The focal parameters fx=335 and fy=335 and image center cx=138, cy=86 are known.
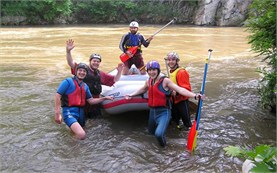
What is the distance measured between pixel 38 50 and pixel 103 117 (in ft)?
28.6

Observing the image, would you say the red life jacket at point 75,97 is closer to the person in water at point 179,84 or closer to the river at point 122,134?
the river at point 122,134

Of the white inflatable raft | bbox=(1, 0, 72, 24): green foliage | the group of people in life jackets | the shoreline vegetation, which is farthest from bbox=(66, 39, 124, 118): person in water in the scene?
bbox=(1, 0, 72, 24): green foliage

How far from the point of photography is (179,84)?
464 cm

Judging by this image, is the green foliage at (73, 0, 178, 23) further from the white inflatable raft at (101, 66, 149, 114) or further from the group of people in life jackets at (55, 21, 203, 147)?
the group of people in life jackets at (55, 21, 203, 147)

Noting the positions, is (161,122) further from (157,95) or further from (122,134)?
(122,134)

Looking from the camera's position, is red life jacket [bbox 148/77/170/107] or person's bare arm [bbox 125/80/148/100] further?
person's bare arm [bbox 125/80/148/100]

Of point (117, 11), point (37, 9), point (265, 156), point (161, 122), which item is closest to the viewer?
point (265, 156)

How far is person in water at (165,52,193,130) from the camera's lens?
465 cm

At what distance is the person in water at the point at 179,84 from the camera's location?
465 cm

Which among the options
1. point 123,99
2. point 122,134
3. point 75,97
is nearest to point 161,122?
point 122,134

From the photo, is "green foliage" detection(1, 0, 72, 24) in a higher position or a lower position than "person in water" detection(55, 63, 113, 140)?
higher

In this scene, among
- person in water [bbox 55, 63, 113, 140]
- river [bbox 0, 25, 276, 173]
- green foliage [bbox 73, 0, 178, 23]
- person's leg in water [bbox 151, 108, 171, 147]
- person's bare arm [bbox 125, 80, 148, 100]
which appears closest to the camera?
river [bbox 0, 25, 276, 173]

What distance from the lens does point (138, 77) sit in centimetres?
559

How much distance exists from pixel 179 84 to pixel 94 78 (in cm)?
131
